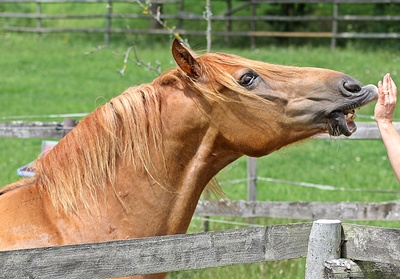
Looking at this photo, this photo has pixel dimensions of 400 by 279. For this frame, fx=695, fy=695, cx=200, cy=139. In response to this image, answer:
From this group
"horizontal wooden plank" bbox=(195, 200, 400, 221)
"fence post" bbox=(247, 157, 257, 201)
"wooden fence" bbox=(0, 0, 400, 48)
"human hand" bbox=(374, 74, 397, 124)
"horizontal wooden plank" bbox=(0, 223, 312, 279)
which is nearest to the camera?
"horizontal wooden plank" bbox=(0, 223, 312, 279)

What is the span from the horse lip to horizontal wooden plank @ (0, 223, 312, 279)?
0.48 m

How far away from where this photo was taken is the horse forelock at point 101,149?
3.17 metres

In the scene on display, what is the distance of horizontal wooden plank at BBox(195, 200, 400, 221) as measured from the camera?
6.29m

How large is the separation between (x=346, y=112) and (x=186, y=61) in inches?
30.8

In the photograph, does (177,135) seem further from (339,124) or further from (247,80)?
(339,124)

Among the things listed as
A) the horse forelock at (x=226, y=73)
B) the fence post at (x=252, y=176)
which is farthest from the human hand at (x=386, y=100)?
the fence post at (x=252, y=176)

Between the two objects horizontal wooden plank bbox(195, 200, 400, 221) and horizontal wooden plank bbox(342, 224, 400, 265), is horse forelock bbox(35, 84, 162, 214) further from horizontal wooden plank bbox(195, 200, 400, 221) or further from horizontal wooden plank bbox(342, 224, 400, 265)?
horizontal wooden plank bbox(195, 200, 400, 221)

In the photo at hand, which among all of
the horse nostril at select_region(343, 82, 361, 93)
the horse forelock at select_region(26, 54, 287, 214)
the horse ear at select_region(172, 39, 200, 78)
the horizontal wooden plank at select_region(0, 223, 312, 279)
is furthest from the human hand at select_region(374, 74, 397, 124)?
the horse ear at select_region(172, 39, 200, 78)

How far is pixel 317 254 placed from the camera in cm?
298

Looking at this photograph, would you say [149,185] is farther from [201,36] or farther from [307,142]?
[201,36]

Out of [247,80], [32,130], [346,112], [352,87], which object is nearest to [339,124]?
[346,112]

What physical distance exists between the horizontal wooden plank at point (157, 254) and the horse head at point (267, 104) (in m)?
0.47

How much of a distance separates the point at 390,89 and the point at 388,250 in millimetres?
811

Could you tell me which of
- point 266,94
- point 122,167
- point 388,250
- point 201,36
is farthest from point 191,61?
point 201,36
